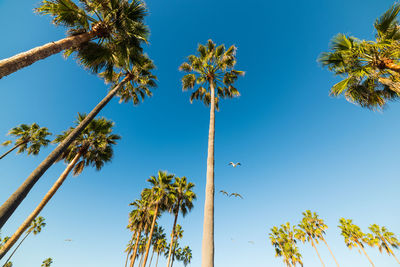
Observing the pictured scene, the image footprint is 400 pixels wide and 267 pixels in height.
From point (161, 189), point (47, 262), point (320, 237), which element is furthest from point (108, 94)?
point (47, 262)

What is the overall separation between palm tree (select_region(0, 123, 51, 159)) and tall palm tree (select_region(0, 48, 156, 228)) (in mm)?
12813

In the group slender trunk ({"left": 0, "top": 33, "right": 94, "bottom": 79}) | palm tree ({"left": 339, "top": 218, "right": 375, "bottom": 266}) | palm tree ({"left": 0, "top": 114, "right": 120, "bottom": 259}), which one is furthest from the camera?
palm tree ({"left": 339, "top": 218, "right": 375, "bottom": 266})

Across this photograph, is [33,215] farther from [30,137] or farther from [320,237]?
[320,237]

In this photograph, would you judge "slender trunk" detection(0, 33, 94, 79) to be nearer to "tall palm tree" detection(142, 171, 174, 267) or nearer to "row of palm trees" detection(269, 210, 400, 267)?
"tall palm tree" detection(142, 171, 174, 267)

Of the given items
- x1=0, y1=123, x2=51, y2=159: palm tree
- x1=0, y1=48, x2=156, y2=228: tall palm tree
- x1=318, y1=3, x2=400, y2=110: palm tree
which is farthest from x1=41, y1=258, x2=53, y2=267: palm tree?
x1=318, y1=3, x2=400, y2=110: palm tree

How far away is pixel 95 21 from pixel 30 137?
750 inches

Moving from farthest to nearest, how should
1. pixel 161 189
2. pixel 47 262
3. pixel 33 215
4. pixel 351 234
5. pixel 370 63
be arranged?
1. pixel 47 262
2. pixel 351 234
3. pixel 161 189
4. pixel 33 215
5. pixel 370 63

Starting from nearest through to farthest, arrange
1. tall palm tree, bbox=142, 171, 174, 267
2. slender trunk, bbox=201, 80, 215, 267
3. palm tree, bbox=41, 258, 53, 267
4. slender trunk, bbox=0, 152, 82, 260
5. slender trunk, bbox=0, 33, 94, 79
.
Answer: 1. slender trunk, bbox=201, 80, 215, 267
2. slender trunk, bbox=0, 33, 94, 79
3. slender trunk, bbox=0, 152, 82, 260
4. tall palm tree, bbox=142, 171, 174, 267
5. palm tree, bbox=41, 258, 53, 267

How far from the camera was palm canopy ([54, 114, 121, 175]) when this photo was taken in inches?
497

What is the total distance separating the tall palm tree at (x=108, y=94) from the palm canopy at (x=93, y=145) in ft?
10.4

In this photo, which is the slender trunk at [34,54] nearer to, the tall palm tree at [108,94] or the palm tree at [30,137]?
→ the tall palm tree at [108,94]

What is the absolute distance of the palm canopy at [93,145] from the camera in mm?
12625

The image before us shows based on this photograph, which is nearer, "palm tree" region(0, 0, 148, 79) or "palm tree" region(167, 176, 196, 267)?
"palm tree" region(0, 0, 148, 79)

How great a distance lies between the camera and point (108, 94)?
30.2 feet
